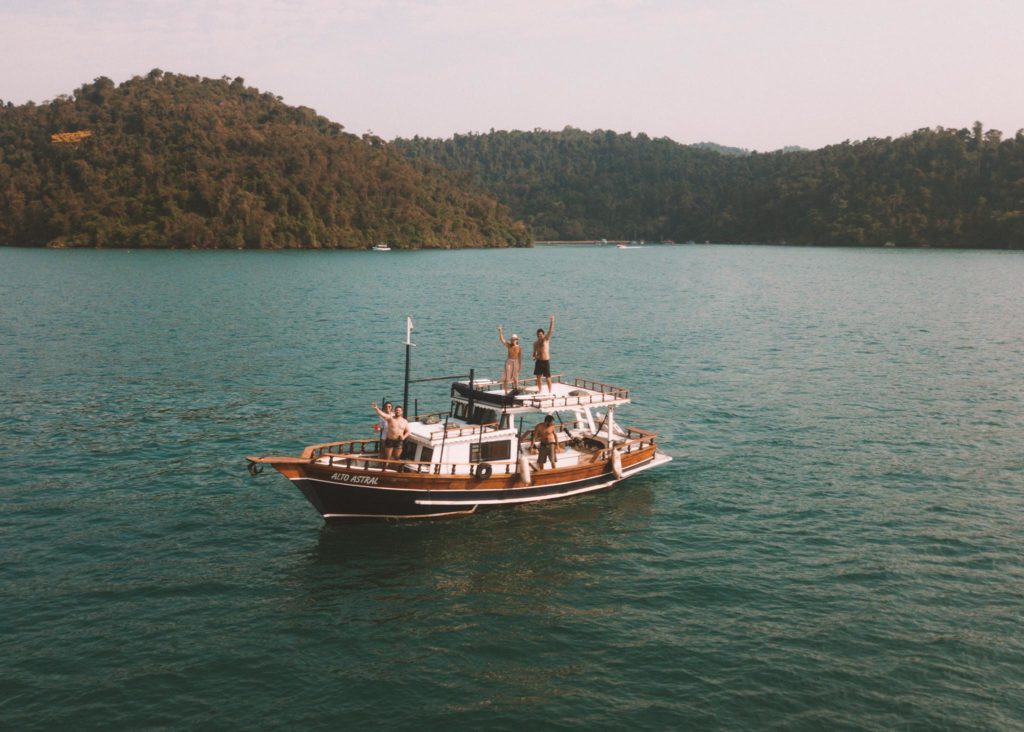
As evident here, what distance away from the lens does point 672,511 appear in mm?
32219

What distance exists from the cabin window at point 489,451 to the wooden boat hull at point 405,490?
84cm

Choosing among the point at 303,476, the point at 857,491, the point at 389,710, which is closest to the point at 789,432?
the point at 857,491

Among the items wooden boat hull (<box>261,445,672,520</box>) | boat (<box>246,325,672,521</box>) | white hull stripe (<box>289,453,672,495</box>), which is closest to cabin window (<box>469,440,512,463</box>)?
boat (<box>246,325,672,521</box>)

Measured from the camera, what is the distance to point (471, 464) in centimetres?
3066

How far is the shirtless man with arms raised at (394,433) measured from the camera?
98.3 ft

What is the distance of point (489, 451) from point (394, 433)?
12.4 ft

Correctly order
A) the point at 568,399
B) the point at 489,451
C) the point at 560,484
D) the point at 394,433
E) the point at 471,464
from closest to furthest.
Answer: the point at 394,433 → the point at 471,464 → the point at 489,451 → the point at 560,484 → the point at 568,399

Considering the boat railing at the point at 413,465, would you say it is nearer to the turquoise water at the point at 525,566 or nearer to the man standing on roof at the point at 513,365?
the turquoise water at the point at 525,566

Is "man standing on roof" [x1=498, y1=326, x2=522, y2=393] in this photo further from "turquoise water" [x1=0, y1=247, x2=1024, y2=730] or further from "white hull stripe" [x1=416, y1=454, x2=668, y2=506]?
"turquoise water" [x1=0, y1=247, x2=1024, y2=730]

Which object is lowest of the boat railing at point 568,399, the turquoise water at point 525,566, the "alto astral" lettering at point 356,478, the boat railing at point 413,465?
the turquoise water at point 525,566

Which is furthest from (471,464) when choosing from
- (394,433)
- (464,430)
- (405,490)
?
(394,433)


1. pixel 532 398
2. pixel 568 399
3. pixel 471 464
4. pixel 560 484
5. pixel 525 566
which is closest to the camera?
Result: pixel 525 566

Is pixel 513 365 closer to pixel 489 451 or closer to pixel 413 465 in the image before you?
pixel 489 451

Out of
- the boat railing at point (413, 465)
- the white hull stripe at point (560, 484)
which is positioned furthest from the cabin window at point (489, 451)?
the white hull stripe at point (560, 484)
